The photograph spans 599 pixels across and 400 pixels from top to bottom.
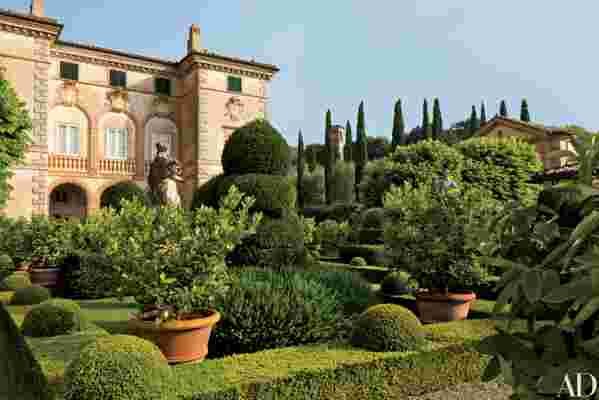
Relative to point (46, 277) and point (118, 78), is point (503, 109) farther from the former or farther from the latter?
point (46, 277)

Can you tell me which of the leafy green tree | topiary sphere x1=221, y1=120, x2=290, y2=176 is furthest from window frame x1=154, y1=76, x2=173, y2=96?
topiary sphere x1=221, y1=120, x2=290, y2=176

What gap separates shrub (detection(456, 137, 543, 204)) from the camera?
67.3 ft

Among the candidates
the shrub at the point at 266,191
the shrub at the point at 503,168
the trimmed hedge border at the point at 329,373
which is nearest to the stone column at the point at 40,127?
the shrub at the point at 266,191

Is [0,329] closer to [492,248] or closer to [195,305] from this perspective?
[195,305]

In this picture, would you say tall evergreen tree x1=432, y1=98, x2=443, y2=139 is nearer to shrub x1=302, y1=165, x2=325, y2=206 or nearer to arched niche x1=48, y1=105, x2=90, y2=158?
shrub x1=302, y1=165, x2=325, y2=206

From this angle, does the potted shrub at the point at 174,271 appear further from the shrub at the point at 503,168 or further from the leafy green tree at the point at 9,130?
the shrub at the point at 503,168

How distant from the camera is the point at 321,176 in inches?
1485

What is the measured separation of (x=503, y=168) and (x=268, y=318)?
62.9 ft

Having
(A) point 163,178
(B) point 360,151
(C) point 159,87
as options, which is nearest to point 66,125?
(C) point 159,87

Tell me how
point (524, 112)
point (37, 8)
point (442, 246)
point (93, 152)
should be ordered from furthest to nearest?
point (524, 112), point (93, 152), point (37, 8), point (442, 246)

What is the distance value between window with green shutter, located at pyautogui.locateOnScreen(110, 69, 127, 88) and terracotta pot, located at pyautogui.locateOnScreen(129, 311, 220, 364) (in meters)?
22.0

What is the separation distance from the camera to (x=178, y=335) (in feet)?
14.4

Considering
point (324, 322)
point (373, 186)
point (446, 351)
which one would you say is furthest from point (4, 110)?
point (373, 186)

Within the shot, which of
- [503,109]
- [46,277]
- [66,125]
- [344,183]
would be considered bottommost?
[46,277]
